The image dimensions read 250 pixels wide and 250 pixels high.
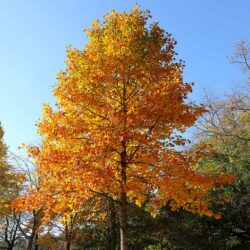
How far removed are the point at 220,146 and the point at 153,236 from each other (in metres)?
7.13

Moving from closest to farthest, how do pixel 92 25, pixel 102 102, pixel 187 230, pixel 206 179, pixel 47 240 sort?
pixel 206 179 < pixel 102 102 < pixel 92 25 < pixel 187 230 < pixel 47 240

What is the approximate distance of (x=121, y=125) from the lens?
→ 27.5 ft

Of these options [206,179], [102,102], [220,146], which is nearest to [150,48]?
[102,102]

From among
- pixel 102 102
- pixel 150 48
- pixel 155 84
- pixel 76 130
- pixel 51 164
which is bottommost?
pixel 51 164

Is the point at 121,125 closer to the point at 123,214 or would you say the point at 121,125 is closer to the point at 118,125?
the point at 118,125

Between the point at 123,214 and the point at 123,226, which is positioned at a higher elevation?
the point at 123,214

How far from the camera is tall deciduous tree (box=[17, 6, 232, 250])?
8336 millimetres

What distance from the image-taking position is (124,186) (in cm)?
853

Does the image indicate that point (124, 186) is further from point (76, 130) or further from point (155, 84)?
point (155, 84)

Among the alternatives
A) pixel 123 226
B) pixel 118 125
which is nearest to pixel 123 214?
pixel 123 226

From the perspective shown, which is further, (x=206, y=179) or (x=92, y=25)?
(x=92, y=25)

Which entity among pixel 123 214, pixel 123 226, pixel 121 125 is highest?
pixel 121 125

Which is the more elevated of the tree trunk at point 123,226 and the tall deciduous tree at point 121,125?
the tall deciduous tree at point 121,125

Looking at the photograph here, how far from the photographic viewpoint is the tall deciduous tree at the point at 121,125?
8.34 m
